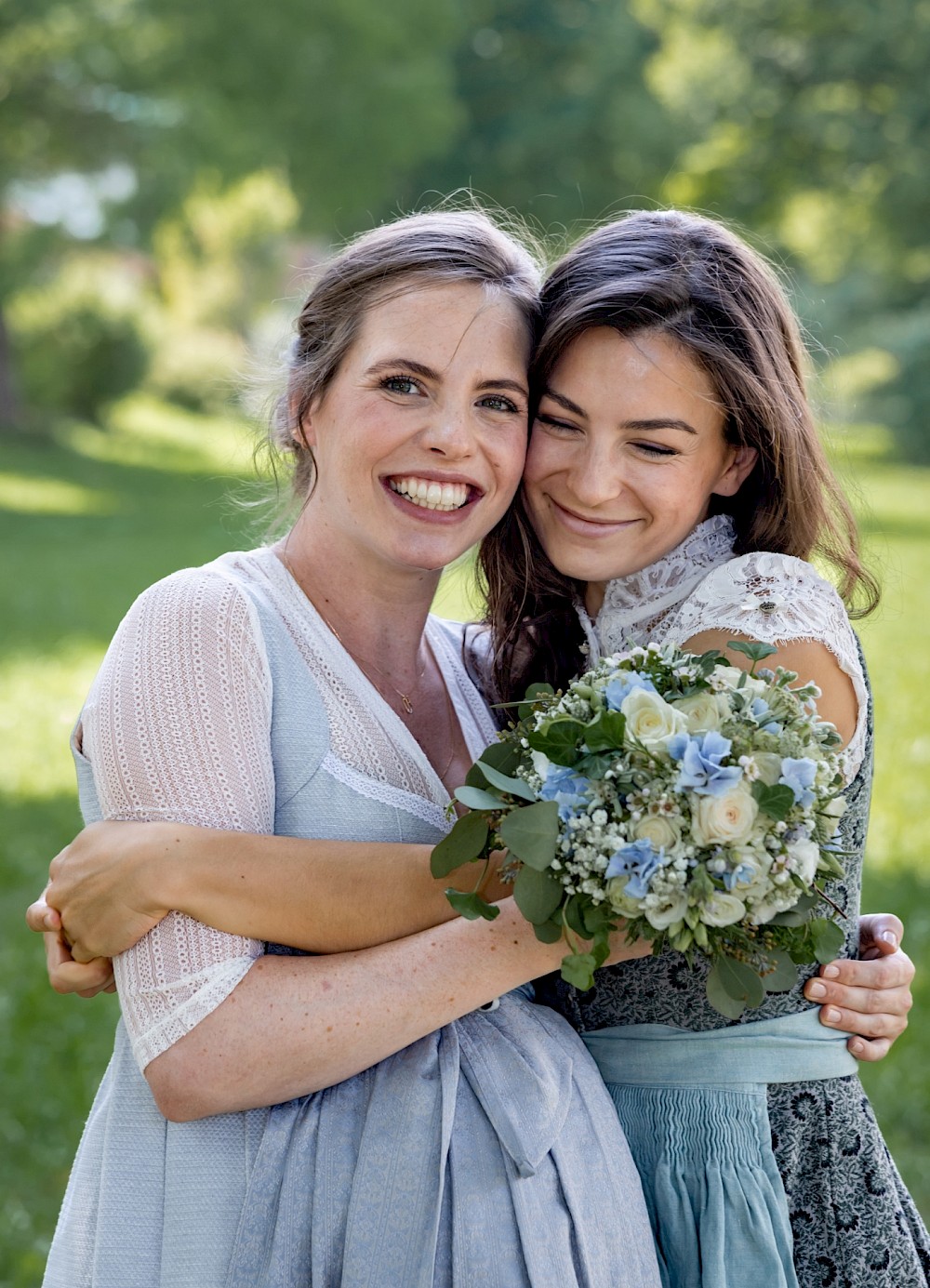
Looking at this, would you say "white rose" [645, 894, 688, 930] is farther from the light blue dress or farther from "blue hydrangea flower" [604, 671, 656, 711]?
the light blue dress

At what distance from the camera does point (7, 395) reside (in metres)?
26.5

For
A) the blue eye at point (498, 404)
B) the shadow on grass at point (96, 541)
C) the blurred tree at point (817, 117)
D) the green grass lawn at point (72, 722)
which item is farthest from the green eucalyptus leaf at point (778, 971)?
the blurred tree at point (817, 117)

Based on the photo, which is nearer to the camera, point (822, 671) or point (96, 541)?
point (822, 671)

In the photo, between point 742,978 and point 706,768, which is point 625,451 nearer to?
point 706,768

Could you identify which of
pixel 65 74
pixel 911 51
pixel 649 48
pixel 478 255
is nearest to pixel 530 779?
pixel 478 255

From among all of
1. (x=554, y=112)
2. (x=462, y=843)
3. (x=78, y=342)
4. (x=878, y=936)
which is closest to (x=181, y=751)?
(x=462, y=843)

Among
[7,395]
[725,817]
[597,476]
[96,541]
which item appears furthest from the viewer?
[7,395]

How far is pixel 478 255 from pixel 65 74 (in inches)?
844

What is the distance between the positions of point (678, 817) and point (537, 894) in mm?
233

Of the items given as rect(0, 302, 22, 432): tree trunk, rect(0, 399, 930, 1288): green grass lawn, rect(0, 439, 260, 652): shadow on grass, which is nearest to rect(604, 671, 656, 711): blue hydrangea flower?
rect(0, 399, 930, 1288): green grass lawn

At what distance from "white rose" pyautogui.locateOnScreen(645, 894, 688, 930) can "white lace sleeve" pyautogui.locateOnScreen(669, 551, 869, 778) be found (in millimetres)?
566

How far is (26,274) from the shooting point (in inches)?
902

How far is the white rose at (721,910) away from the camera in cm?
188

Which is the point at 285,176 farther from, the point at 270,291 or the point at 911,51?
the point at 270,291
